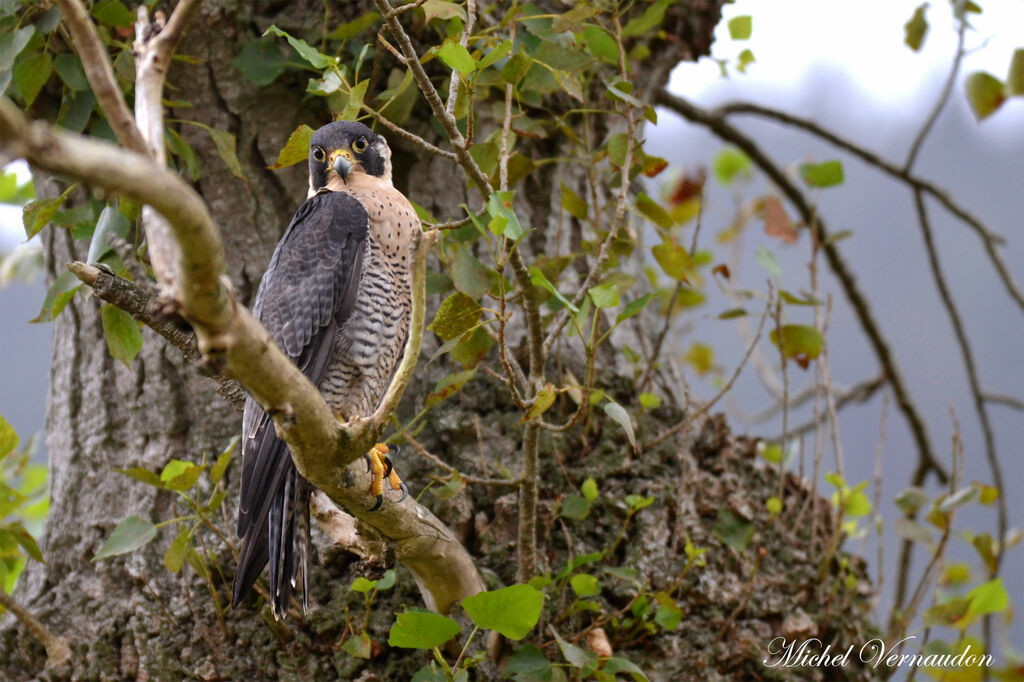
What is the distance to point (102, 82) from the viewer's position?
1.03 metres

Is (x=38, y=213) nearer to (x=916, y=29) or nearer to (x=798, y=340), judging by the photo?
(x=798, y=340)

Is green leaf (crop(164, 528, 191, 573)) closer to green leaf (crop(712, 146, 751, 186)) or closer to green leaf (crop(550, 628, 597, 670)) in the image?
green leaf (crop(550, 628, 597, 670))

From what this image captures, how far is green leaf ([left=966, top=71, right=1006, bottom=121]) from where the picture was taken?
10.0ft

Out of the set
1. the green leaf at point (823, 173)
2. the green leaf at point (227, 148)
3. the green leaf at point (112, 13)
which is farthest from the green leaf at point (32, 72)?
the green leaf at point (823, 173)

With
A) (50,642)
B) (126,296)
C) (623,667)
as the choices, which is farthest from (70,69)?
(623,667)

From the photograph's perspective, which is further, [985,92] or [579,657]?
[985,92]

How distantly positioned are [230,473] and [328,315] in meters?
0.73

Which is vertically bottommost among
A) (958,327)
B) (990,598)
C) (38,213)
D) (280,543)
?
(280,543)

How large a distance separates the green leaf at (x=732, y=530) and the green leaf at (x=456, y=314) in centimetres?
124

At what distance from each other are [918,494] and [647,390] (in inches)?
36.9

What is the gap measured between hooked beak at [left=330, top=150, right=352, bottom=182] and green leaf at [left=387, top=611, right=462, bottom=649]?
49.5 inches

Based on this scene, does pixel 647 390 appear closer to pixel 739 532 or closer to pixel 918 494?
pixel 739 532

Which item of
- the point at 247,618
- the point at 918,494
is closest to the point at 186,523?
the point at 247,618

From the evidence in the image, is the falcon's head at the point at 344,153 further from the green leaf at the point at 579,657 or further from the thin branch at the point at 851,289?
the thin branch at the point at 851,289
